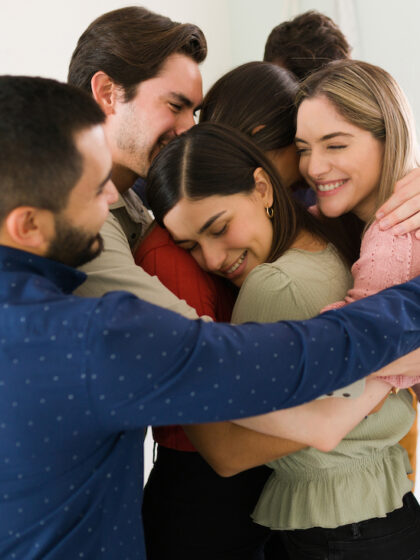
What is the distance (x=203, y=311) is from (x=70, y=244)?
0.45 meters

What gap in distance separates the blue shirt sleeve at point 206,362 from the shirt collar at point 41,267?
13 centimetres

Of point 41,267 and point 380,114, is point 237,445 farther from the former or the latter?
point 380,114

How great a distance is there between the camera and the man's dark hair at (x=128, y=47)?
177 centimetres

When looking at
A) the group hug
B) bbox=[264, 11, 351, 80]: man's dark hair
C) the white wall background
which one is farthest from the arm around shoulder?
the white wall background

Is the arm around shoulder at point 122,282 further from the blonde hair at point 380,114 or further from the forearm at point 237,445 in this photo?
the blonde hair at point 380,114

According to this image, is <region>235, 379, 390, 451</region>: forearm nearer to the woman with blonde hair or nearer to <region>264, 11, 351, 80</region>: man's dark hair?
the woman with blonde hair

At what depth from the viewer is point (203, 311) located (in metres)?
1.37

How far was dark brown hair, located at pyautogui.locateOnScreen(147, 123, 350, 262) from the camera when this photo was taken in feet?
4.73

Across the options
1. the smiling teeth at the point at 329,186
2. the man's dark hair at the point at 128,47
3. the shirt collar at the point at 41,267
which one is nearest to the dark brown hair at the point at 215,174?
the smiling teeth at the point at 329,186

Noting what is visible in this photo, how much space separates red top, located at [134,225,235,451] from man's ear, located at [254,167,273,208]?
0.21m

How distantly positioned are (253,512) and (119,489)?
47cm

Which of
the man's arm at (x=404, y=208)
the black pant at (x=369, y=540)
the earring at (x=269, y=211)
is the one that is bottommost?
the black pant at (x=369, y=540)

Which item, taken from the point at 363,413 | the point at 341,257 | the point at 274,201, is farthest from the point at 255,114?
the point at 363,413

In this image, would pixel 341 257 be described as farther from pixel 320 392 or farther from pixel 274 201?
pixel 320 392
